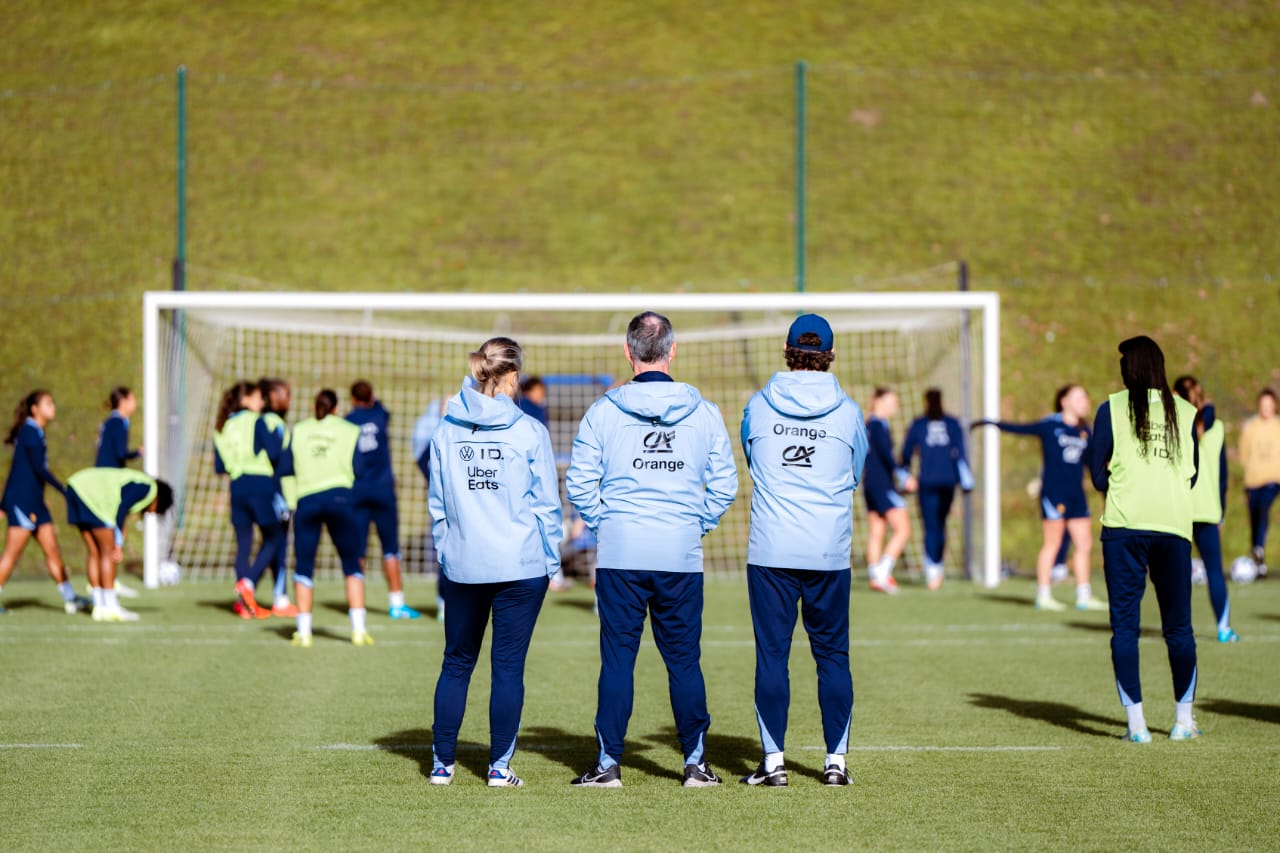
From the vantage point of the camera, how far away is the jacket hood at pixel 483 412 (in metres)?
6.55

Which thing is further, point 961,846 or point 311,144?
point 311,144

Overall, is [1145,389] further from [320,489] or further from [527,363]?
[527,363]

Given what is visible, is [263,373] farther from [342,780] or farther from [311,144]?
[342,780]

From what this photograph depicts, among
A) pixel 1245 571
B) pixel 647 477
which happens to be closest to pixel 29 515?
pixel 647 477

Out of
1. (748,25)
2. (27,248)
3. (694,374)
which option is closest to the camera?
(694,374)

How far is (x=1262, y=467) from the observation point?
55.5 feet

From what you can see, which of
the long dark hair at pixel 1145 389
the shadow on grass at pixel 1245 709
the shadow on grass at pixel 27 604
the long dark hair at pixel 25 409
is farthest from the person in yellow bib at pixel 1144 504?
the shadow on grass at pixel 27 604

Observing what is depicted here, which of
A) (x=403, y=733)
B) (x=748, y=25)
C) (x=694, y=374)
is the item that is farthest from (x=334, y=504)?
(x=748, y=25)

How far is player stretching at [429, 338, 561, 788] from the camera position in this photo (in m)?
6.54

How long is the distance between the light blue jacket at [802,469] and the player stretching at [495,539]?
0.88 metres

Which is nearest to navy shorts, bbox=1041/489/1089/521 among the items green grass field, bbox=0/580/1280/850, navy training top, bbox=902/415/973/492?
green grass field, bbox=0/580/1280/850

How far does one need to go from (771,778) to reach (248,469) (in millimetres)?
7868

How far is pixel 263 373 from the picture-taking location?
2139 cm

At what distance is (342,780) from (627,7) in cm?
2960
